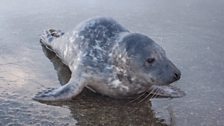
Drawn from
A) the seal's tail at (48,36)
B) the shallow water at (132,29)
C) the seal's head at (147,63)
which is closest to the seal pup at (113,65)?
the seal's head at (147,63)

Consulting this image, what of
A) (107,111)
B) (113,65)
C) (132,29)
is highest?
(113,65)

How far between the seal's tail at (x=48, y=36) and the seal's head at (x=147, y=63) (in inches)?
55.9

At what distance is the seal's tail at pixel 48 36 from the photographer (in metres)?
5.17

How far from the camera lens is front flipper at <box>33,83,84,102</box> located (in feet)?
12.5

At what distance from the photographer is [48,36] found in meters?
5.25

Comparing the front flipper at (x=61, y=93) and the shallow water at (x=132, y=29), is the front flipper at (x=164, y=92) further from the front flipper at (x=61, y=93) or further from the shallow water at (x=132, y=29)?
the front flipper at (x=61, y=93)

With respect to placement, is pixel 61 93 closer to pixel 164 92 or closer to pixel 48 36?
pixel 164 92

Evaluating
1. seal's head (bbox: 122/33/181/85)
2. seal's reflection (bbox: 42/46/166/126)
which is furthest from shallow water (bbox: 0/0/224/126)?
seal's head (bbox: 122/33/181/85)

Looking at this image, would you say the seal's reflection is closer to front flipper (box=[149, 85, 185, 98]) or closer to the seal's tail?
front flipper (box=[149, 85, 185, 98])

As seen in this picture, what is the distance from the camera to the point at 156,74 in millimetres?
3709

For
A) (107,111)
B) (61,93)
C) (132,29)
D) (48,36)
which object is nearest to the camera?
(107,111)

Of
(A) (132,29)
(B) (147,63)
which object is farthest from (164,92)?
(A) (132,29)

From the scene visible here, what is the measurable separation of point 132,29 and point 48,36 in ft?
4.22

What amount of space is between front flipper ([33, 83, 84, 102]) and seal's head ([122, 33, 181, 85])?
1.58ft
